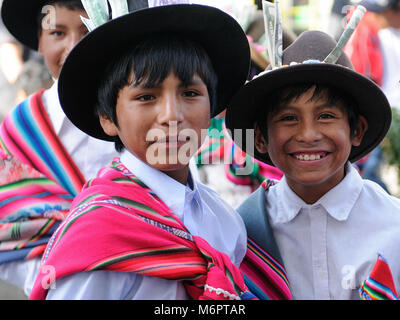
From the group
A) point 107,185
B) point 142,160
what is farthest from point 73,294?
point 142,160

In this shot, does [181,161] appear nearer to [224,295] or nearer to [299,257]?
[224,295]

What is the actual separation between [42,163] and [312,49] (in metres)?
1.33

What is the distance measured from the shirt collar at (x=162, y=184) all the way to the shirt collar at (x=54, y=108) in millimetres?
778

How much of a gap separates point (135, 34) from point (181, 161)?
1.52ft

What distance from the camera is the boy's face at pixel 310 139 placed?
6.94 ft

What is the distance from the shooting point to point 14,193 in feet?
7.97

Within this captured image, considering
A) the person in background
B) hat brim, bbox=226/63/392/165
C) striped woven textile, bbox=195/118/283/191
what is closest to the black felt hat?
→ hat brim, bbox=226/63/392/165

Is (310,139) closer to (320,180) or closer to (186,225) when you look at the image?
(320,180)

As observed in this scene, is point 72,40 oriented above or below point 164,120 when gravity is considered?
above

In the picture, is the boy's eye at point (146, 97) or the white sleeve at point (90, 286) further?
the boy's eye at point (146, 97)

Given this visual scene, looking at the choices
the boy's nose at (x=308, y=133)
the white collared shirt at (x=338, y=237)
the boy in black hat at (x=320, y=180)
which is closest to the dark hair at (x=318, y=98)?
the boy in black hat at (x=320, y=180)

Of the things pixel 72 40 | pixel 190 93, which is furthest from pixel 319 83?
pixel 72 40

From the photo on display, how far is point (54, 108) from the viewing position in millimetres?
2555

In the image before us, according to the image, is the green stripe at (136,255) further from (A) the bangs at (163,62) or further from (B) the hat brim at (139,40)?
(B) the hat brim at (139,40)
